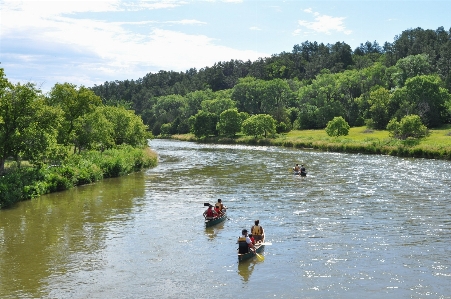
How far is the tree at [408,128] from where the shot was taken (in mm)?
96438

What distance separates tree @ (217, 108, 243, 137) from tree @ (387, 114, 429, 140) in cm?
5902

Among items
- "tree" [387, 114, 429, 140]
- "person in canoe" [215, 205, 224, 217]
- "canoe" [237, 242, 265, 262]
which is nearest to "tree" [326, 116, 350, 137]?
"tree" [387, 114, 429, 140]

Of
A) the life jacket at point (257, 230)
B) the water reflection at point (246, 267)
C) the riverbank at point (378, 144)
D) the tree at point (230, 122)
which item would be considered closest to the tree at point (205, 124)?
the tree at point (230, 122)

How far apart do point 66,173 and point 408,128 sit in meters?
72.0

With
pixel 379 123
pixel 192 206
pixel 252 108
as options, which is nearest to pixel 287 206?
pixel 192 206

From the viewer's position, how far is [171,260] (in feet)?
87.2

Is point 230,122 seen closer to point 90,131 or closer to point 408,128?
point 408,128

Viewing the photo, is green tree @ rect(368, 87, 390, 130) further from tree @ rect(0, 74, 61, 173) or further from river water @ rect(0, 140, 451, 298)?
tree @ rect(0, 74, 61, 173)

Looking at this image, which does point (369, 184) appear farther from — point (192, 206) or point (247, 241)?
point (247, 241)

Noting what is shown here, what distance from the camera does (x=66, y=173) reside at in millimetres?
51500

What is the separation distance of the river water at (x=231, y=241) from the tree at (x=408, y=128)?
43.3m

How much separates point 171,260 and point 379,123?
116 meters

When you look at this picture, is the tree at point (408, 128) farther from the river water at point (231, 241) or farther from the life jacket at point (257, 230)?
the life jacket at point (257, 230)

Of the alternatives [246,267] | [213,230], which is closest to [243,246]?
[246,267]
